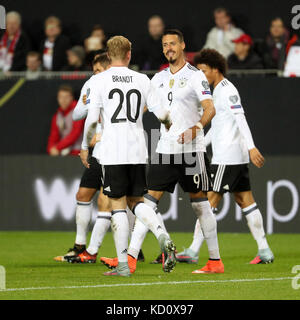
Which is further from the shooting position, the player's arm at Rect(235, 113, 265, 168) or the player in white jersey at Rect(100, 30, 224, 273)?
the player's arm at Rect(235, 113, 265, 168)

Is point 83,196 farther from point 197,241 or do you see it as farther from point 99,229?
point 197,241

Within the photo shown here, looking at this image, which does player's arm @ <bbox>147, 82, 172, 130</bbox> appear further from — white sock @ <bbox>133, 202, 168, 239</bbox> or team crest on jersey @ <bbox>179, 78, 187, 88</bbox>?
white sock @ <bbox>133, 202, 168, 239</bbox>

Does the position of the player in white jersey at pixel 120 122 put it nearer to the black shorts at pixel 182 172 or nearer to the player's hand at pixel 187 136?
the player's hand at pixel 187 136

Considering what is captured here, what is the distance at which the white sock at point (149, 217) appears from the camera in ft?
27.7

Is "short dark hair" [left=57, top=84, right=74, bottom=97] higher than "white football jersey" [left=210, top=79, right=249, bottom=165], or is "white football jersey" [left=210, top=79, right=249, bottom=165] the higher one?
"short dark hair" [left=57, top=84, right=74, bottom=97]

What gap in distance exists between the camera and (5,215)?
1463 centimetres

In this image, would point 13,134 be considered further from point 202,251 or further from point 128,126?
point 128,126

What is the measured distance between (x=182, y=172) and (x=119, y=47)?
4.48 ft

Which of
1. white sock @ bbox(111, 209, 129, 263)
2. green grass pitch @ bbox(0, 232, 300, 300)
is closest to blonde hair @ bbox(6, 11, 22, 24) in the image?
green grass pitch @ bbox(0, 232, 300, 300)

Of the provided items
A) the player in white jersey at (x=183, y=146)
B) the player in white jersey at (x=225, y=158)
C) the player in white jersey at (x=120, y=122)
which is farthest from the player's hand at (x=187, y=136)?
the player in white jersey at (x=225, y=158)

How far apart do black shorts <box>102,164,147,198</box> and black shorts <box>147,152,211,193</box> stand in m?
0.50

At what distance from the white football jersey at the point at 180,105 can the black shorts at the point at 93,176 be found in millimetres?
1436

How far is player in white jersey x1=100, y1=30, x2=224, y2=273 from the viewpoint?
8969 millimetres
